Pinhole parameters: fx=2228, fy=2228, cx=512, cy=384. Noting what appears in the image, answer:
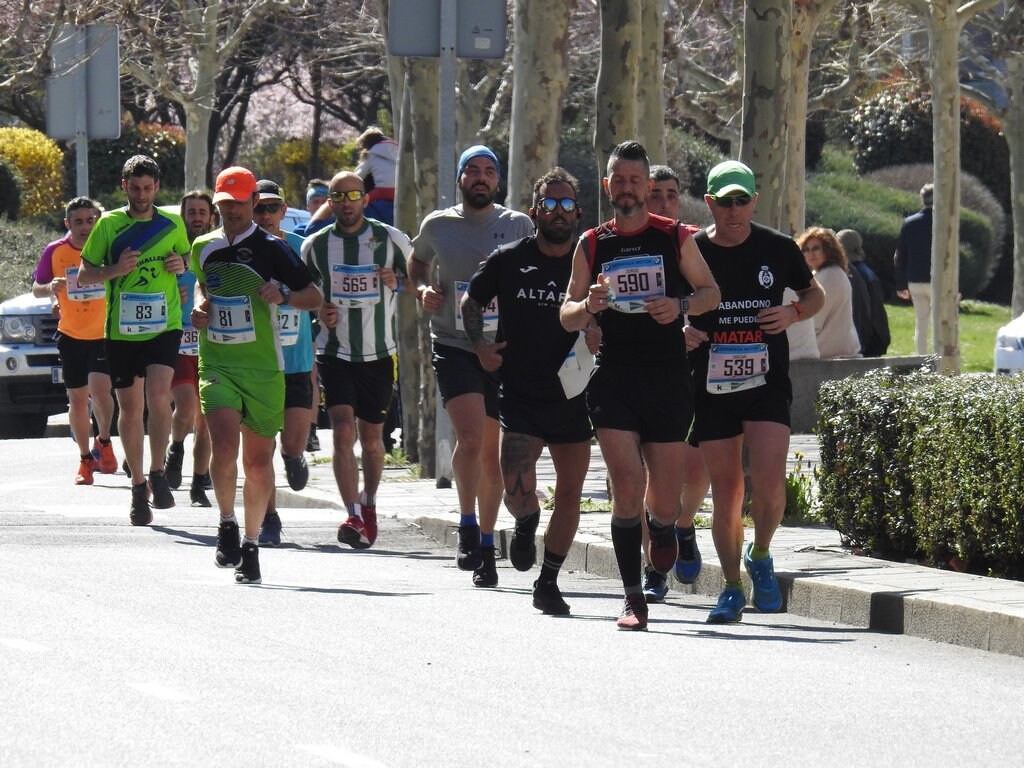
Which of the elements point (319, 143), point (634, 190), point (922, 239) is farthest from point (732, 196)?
point (319, 143)

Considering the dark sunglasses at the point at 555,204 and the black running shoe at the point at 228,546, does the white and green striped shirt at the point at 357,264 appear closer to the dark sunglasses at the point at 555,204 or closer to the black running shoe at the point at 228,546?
the black running shoe at the point at 228,546

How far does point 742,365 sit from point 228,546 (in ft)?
9.44

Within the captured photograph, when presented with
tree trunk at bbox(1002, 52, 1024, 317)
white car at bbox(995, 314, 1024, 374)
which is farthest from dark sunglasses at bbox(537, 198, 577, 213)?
tree trunk at bbox(1002, 52, 1024, 317)

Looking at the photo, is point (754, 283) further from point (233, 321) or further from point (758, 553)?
point (233, 321)

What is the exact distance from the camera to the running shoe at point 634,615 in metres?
9.20

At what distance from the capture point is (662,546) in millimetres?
9562

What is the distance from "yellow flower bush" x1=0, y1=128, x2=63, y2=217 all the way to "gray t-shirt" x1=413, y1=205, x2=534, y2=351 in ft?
91.2

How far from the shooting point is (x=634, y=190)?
362 inches

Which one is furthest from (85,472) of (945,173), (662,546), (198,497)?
(945,173)

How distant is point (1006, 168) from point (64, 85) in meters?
28.7

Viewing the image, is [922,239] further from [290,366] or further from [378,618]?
[378,618]

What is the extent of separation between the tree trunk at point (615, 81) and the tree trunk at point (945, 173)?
40.0 feet

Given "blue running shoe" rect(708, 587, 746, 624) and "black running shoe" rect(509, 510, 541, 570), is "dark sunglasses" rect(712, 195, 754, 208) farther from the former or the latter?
"black running shoe" rect(509, 510, 541, 570)

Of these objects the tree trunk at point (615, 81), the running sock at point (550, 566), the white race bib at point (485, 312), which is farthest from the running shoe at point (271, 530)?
the running sock at point (550, 566)
